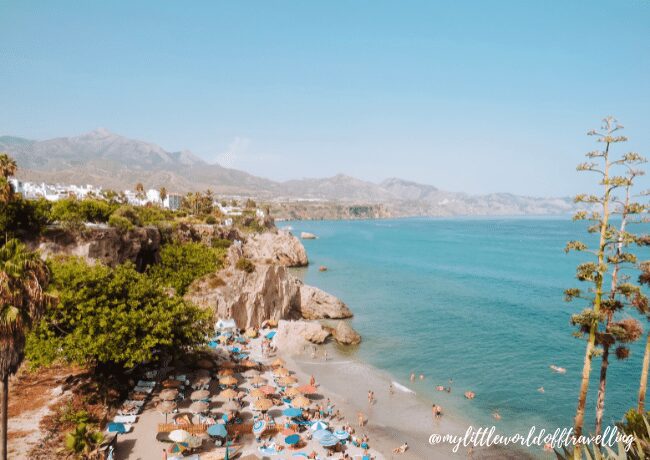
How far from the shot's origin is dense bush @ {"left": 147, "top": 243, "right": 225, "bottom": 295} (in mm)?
41625

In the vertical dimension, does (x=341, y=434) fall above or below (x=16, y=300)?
below

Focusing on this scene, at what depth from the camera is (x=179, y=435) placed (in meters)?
20.1

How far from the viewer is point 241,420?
2462 centimetres

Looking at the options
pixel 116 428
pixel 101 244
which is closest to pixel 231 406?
pixel 116 428

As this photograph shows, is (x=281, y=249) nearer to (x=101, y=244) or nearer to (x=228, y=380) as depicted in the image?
(x=101, y=244)

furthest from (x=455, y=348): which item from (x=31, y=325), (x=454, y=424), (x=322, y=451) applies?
(x=31, y=325)

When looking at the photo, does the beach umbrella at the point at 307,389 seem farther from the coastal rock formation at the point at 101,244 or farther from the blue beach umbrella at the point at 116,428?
the coastal rock formation at the point at 101,244

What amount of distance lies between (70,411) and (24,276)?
12.8 m

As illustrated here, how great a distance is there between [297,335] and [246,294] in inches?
277

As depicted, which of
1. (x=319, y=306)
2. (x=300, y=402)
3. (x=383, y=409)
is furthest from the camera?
(x=319, y=306)

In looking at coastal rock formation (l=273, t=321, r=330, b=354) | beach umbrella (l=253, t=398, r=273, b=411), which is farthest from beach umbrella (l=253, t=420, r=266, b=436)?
coastal rock formation (l=273, t=321, r=330, b=354)

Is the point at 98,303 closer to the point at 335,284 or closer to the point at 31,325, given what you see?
the point at 31,325

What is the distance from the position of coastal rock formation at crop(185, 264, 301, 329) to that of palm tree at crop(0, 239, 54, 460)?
2743cm

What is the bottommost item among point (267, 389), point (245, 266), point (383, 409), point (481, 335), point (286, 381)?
point (383, 409)
